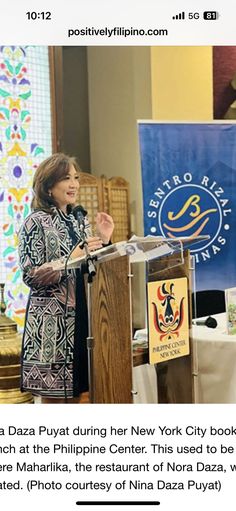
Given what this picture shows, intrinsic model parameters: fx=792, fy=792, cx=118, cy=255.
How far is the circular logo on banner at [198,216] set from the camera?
5.21 ft

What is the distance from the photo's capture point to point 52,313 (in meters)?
1.58

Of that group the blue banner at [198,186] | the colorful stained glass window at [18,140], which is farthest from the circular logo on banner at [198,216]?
the colorful stained glass window at [18,140]

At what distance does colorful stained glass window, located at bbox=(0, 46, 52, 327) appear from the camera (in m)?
1.54

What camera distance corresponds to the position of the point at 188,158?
5.27ft

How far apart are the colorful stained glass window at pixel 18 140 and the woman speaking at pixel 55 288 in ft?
0.07

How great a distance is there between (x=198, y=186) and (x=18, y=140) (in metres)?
0.38

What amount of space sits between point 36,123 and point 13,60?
17 centimetres
